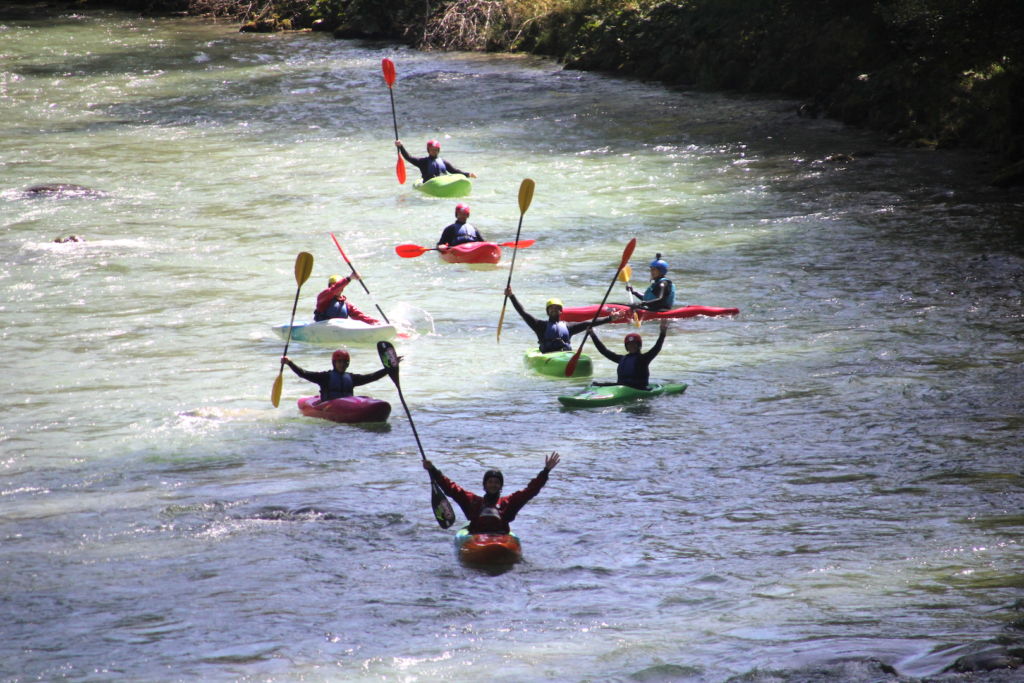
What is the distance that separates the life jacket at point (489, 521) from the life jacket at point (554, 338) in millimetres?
3938

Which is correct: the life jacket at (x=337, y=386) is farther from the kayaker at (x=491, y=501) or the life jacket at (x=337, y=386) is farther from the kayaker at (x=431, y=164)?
the kayaker at (x=431, y=164)

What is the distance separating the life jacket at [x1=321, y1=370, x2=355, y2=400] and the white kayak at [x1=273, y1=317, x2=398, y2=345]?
207 cm

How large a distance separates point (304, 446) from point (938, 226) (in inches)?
399

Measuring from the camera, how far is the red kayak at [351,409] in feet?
34.0

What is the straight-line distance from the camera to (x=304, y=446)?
10.0 meters

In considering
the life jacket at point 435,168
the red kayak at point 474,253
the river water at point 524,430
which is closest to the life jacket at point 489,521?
the river water at point 524,430

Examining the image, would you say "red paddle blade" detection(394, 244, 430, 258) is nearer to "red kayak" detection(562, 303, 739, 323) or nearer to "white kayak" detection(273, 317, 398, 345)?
"white kayak" detection(273, 317, 398, 345)

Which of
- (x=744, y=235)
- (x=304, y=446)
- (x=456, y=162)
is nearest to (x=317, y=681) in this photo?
(x=304, y=446)

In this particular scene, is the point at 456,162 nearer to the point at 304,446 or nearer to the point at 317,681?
the point at 304,446

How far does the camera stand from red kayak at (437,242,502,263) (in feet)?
50.8

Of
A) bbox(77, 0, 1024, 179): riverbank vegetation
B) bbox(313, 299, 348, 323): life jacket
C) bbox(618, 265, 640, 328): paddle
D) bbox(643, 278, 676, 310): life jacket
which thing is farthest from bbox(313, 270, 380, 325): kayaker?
bbox(77, 0, 1024, 179): riverbank vegetation

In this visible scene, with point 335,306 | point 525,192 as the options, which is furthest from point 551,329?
point 335,306

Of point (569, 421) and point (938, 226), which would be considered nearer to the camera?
point (569, 421)

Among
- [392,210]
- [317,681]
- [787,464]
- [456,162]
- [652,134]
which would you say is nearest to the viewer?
[317,681]
